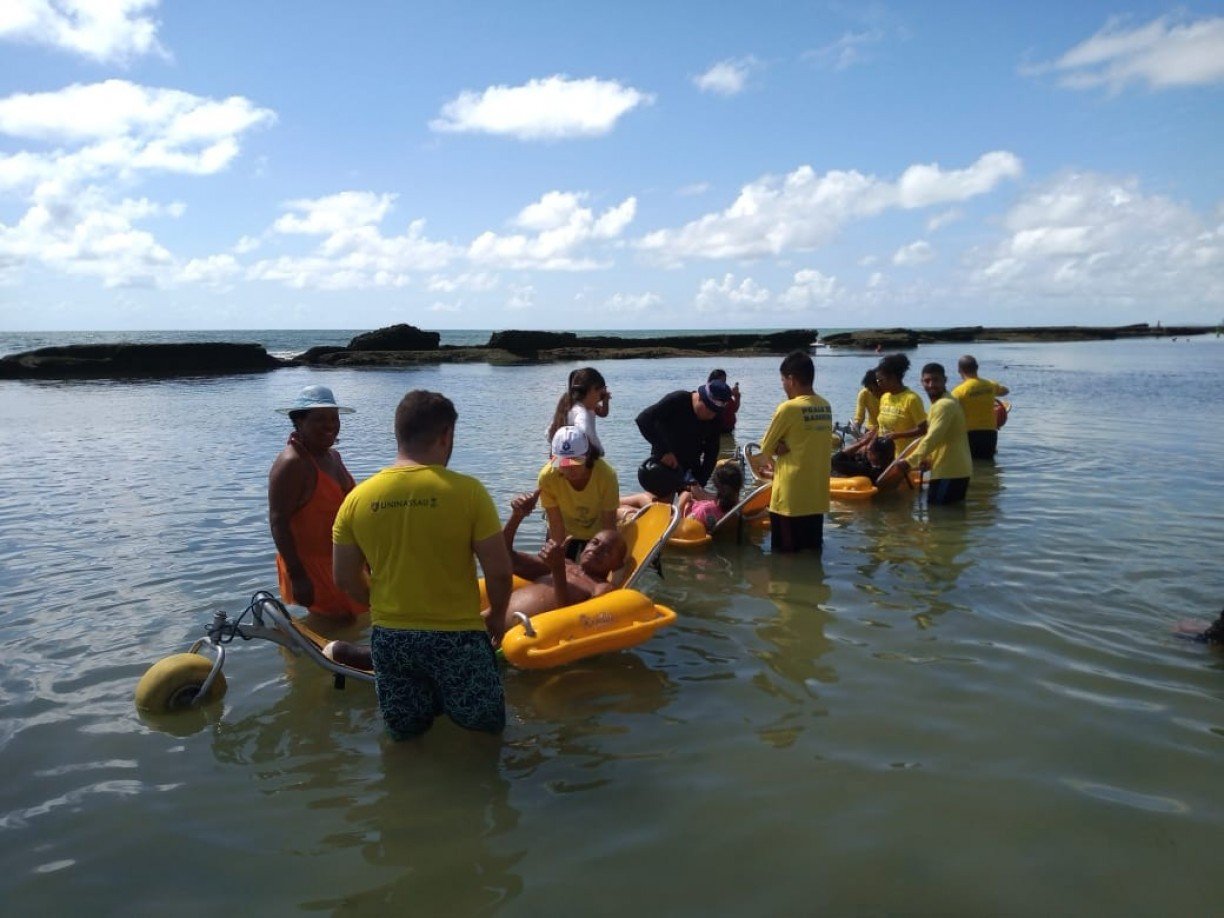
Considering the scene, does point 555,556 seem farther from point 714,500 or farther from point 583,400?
point 714,500

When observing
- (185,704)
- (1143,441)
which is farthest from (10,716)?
(1143,441)

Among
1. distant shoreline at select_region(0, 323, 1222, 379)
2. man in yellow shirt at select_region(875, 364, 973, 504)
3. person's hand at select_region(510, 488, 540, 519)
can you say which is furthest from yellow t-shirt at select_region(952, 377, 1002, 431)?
A: distant shoreline at select_region(0, 323, 1222, 379)

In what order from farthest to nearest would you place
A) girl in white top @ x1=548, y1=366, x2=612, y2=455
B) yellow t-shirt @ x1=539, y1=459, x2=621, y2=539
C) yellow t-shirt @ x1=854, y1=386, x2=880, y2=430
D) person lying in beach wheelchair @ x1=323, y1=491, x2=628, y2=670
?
yellow t-shirt @ x1=854, y1=386, x2=880, y2=430 → girl in white top @ x1=548, y1=366, x2=612, y2=455 → yellow t-shirt @ x1=539, y1=459, x2=621, y2=539 → person lying in beach wheelchair @ x1=323, y1=491, x2=628, y2=670

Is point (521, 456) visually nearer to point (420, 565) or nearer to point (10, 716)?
point (10, 716)

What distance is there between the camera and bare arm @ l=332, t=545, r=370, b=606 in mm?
3805

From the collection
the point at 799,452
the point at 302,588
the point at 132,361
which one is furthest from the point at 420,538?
the point at 132,361

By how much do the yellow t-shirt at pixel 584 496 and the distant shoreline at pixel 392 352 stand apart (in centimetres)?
2728

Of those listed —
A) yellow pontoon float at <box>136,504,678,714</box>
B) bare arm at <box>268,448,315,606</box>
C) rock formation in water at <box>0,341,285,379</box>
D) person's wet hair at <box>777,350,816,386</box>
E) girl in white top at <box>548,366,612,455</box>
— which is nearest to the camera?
yellow pontoon float at <box>136,504,678,714</box>

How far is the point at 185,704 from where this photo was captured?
5016mm

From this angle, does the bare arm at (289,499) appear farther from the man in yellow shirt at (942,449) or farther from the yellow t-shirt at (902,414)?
the yellow t-shirt at (902,414)

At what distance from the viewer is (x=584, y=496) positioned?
6238mm

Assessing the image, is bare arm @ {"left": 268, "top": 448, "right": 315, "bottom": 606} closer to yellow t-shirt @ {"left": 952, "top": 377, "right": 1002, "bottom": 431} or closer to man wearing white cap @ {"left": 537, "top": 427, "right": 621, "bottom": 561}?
man wearing white cap @ {"left": 537, "top": 427, "right": 621, "bottom": 561}

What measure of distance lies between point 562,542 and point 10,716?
11.5 ft

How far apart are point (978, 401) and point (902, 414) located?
8.97 feet
